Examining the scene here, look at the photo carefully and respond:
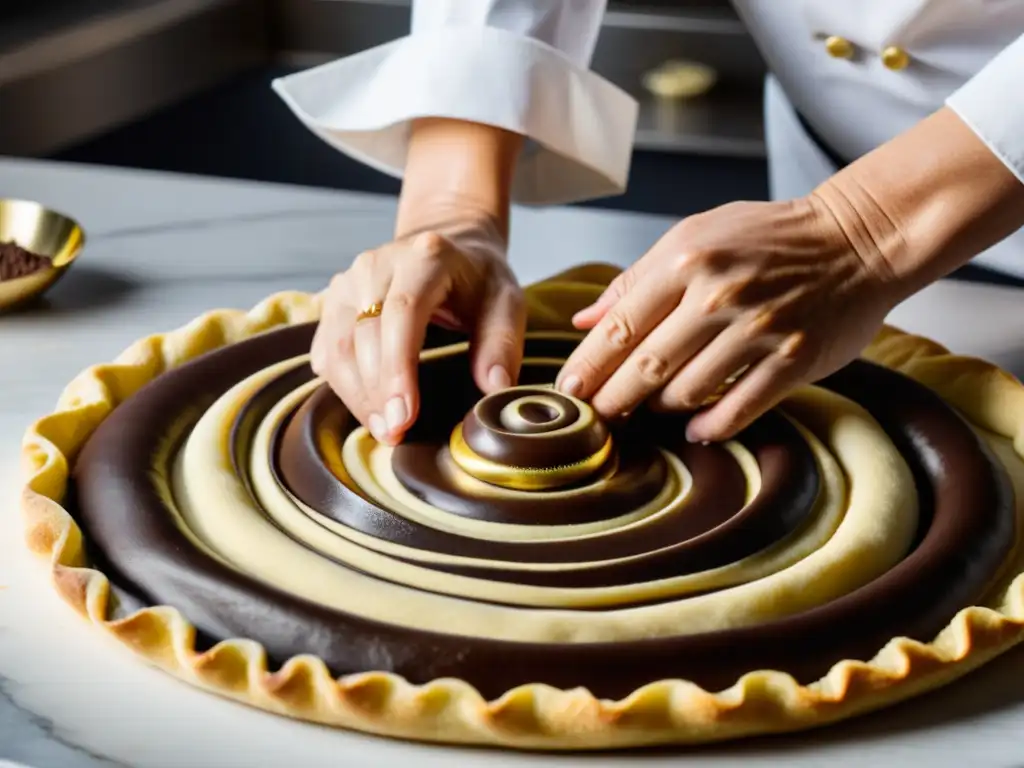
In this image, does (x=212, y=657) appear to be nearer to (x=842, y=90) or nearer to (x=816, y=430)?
(x=816, y=430)

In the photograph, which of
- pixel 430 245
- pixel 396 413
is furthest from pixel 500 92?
pixel 396 413

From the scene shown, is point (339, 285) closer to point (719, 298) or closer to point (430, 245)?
point (430, 245)

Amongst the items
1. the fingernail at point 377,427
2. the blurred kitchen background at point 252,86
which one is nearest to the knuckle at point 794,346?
the fingernail at point 377,427

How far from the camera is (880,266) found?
3.76ft

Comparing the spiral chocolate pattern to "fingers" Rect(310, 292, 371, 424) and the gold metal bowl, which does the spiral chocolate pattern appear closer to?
"fingers" Rect(310, 292, 371, 424)

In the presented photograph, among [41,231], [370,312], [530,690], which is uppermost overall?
[41,231]

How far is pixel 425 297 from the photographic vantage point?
3.97 ft

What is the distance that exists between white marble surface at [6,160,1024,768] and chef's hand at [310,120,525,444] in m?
0.21

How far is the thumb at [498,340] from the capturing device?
1.20 m

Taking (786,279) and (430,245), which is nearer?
(786,279)

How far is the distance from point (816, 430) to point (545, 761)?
0.48 m

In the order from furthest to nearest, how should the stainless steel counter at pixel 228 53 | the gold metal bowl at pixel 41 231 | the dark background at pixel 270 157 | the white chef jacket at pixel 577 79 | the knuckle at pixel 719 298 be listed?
the dark background at pixel 270 157
the stainless steel counter at pixel 228 53
the gold metal bowl at pixel 41 231
the white chef jacket at pixel 577 79
the knuckle at pixel 719 298

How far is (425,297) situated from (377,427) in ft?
0.48

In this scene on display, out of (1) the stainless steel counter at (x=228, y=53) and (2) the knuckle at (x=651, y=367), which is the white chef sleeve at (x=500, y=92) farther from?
(1) the stainless steel counter at (x=228, y=53)
